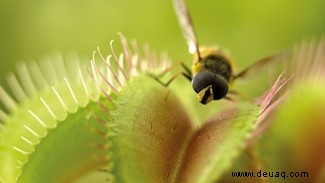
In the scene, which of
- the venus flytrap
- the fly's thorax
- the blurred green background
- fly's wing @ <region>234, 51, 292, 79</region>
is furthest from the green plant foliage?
the blurred green background

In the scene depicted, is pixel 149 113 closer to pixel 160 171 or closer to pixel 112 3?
pixel 160 171

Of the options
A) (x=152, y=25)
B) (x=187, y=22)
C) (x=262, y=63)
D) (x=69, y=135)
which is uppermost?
(x=152, y=25)

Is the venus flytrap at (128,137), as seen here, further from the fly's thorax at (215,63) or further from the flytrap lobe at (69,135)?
the fly's thorax at (215,63)

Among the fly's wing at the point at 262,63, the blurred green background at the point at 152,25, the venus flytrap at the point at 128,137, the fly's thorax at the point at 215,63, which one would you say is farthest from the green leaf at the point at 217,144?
the blurred green background at the point at 152,25

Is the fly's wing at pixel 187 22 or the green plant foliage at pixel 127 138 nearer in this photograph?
the green plant foliage at pixel 127 138

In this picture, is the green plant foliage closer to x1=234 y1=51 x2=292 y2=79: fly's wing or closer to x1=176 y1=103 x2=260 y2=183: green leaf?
x1=176 y1=103 x2=260 y2=183: green leaf

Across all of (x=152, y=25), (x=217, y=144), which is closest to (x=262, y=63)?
(x=217, y=144)

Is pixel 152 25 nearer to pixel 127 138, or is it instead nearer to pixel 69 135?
pixel 69 135
